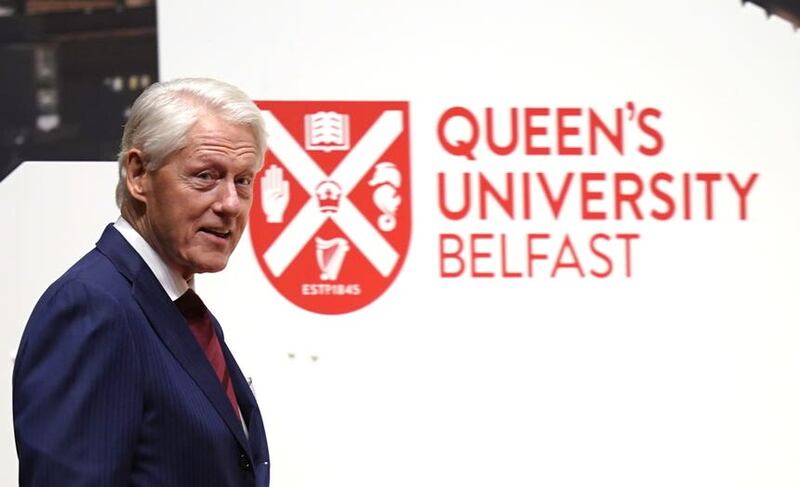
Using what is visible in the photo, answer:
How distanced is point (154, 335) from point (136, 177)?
0.18m

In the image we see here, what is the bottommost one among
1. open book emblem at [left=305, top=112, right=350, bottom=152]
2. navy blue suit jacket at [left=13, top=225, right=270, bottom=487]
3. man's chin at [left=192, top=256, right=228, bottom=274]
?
navy blue suit jacket at [left=13, top=225, right=270, bottom=487]

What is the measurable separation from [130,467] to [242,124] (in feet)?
1.24

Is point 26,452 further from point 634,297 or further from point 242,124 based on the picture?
point 634,297

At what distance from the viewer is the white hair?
1.20 meters

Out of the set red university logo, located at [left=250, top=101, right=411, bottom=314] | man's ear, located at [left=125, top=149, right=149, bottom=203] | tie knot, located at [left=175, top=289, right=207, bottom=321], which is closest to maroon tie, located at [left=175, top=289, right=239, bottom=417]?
tie knot, located at [left=175, top=289, right=207, bottom=321]

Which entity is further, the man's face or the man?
the man's face

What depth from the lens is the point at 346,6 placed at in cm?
230

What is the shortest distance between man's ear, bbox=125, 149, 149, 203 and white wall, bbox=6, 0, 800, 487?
3.43 feet

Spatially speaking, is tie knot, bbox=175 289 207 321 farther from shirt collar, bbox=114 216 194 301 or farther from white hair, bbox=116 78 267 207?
white hair, bbox=116 78 267 207

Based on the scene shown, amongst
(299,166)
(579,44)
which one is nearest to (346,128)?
(299,166)

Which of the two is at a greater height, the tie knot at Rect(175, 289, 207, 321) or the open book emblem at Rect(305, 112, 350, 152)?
the open book emblem at Rect(305, 112, 350, 152)

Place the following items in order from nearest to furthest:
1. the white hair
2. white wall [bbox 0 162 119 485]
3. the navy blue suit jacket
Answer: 1. the navy blue suit jacket
2. the white hair
3. white wall [bbox 0 162 119 485]

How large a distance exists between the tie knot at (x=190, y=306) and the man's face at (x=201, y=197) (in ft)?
0.10

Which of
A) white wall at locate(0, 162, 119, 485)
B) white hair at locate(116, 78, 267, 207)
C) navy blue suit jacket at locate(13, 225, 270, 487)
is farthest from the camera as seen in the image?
white wall at locate(0, 162, 119, 485)
